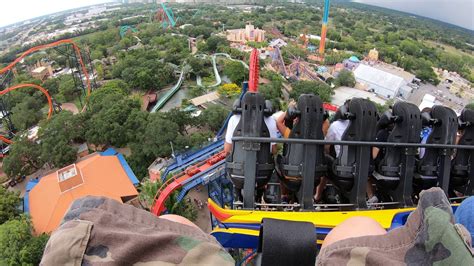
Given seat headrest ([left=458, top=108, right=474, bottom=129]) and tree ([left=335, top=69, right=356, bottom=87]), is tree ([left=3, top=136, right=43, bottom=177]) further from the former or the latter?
tree ([left=335, top=69, right=356, bottom=87])

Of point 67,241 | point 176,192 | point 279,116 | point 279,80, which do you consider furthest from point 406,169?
point 279,80

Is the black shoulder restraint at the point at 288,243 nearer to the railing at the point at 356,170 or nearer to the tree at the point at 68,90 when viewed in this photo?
the railing at the point at 356,170

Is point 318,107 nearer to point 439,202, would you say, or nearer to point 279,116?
point 279,116

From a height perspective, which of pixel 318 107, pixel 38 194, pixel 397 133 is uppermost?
pixel 318 107

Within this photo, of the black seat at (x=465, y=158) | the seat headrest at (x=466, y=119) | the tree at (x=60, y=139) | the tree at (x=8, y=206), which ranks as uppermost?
the seat headrest at (x=466, y=119)

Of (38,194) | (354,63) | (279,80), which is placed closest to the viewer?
(38,194)

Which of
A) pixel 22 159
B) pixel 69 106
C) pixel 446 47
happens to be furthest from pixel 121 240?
pixel 446 47

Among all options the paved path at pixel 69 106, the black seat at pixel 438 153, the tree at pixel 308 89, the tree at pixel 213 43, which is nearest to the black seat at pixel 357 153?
the black seat at pixel 438 153

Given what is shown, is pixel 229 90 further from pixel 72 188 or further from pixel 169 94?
pixel 72 188
